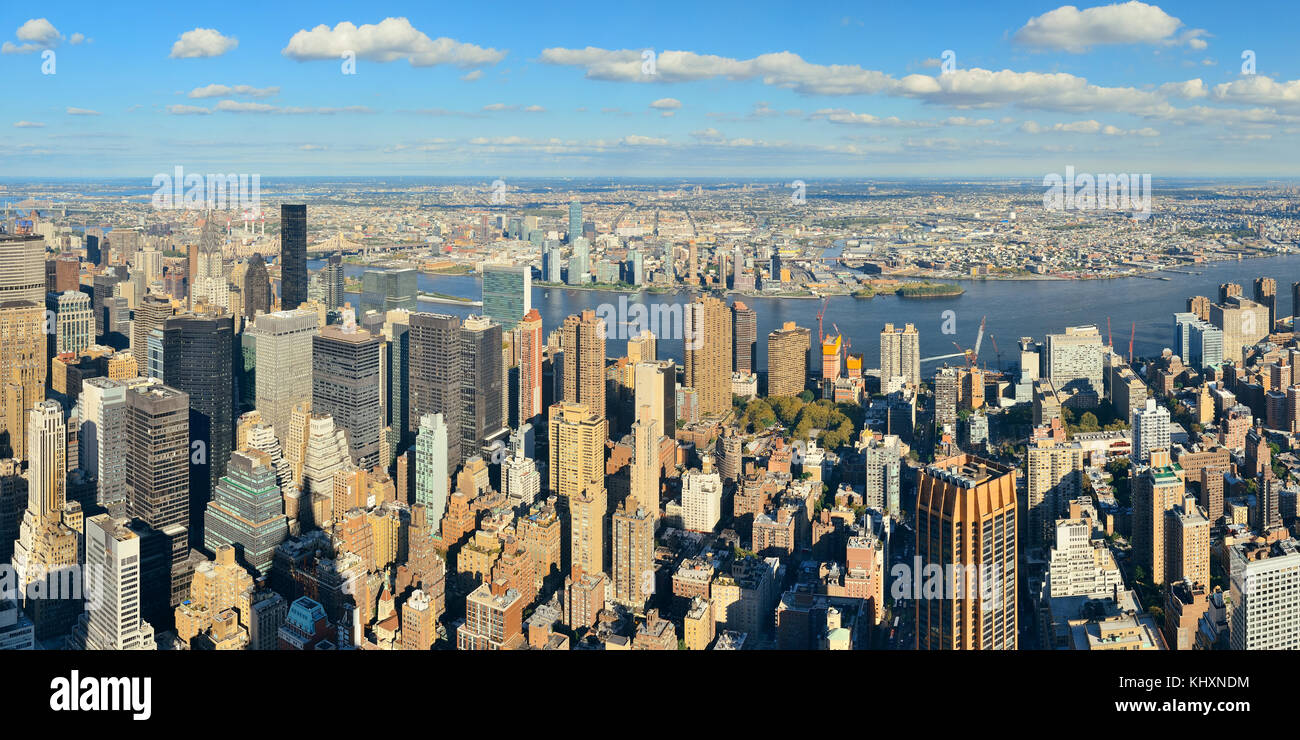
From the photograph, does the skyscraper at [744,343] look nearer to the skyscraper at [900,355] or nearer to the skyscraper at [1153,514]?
the skyscraper at [900,355]

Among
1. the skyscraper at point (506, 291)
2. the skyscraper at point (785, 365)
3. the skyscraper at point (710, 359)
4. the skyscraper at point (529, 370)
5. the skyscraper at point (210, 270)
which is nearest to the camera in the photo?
the skyscraper at point (529, 370)

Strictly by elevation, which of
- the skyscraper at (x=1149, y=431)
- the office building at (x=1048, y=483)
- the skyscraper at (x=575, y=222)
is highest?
the skyscraper at (x=575, y=222)

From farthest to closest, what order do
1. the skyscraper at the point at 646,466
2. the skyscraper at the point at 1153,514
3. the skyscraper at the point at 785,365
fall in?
the skyscraper at the point at 785,365 → the skyscraper at the point at 646,466 → the skyscraper at the point at 1153,514

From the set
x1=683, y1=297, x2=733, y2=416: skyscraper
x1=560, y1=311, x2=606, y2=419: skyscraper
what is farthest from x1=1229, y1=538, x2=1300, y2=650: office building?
x1=683, y1=297, x2=733, y2=416: skyscraper

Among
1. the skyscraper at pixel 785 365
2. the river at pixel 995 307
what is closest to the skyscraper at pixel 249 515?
the river at pixel 995 307

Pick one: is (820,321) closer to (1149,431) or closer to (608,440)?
(1149,431)
